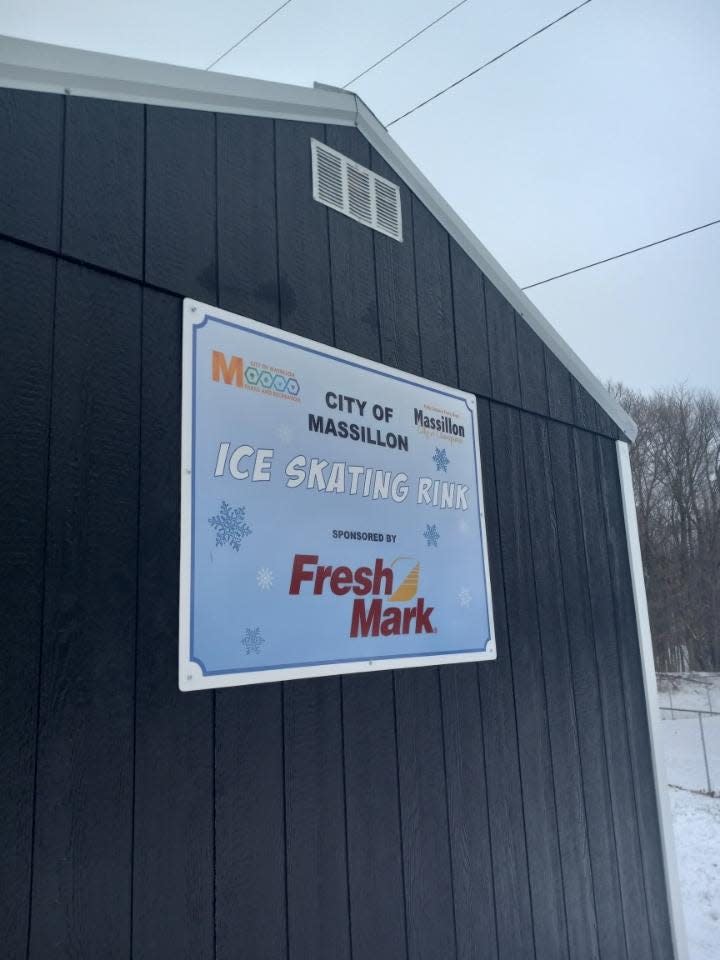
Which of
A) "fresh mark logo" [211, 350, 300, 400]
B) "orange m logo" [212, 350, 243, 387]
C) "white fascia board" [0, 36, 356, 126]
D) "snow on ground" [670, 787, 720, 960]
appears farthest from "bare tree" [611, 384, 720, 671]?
"orange m logo" [212, 350, 243, 387]

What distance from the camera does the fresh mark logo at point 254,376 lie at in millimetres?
1861

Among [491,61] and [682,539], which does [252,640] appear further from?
[682,539]

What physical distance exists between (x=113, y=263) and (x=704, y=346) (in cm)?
2292

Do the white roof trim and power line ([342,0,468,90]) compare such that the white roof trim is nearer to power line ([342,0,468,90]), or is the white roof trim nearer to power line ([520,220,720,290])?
power line ([520,220,720,290])

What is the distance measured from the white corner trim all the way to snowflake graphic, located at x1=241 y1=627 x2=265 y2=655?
7.52 feet

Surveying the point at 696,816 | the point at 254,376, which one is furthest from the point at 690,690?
the point at 254,376

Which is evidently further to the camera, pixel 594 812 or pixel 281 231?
pixel 594 812

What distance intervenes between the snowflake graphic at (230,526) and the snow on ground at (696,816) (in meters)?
3.64

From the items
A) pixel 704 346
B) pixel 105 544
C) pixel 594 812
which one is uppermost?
pixel 704 346

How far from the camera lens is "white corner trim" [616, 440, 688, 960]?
125 inches

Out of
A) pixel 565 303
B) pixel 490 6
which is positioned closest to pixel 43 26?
pixel 490 6

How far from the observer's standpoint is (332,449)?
6.91ft

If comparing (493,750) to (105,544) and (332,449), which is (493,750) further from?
(105,544)

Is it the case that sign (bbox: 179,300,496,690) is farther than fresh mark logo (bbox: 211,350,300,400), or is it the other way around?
fresh mark logo (bbox: 211,350,300,400)
